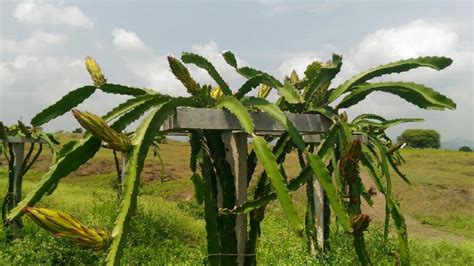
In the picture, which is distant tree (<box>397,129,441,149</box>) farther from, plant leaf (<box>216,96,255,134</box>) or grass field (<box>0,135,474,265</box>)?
plant leaf (<box>216,96,255,134</box>)

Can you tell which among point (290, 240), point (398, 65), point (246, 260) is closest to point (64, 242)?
point (290, 240)

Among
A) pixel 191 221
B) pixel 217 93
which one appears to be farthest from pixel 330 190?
pixel 191 221

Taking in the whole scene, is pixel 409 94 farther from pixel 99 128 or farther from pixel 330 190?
pixel 99 128

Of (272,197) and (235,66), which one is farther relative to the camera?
(235,66)

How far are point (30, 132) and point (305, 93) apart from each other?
4.26 meters

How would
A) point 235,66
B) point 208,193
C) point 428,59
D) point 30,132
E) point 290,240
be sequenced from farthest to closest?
point 290,240 → point 30,132 → point 235,66 → point 428,59 → point 208,193

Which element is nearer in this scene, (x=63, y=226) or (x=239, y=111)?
(x=63, y=226)

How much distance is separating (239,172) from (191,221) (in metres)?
5.79

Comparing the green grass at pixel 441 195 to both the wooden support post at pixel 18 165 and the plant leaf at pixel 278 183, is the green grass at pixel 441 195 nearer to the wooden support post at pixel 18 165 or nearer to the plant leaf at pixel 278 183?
the wooden support post at pixel 18 165

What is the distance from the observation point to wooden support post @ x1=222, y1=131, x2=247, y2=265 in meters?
1.65

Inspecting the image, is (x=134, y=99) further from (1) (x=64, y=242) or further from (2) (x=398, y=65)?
(1) (x=64, y=242)

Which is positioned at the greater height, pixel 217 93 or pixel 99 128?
pixel 217 93

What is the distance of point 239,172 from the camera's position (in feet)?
5.48

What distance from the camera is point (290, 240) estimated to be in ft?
19.0
